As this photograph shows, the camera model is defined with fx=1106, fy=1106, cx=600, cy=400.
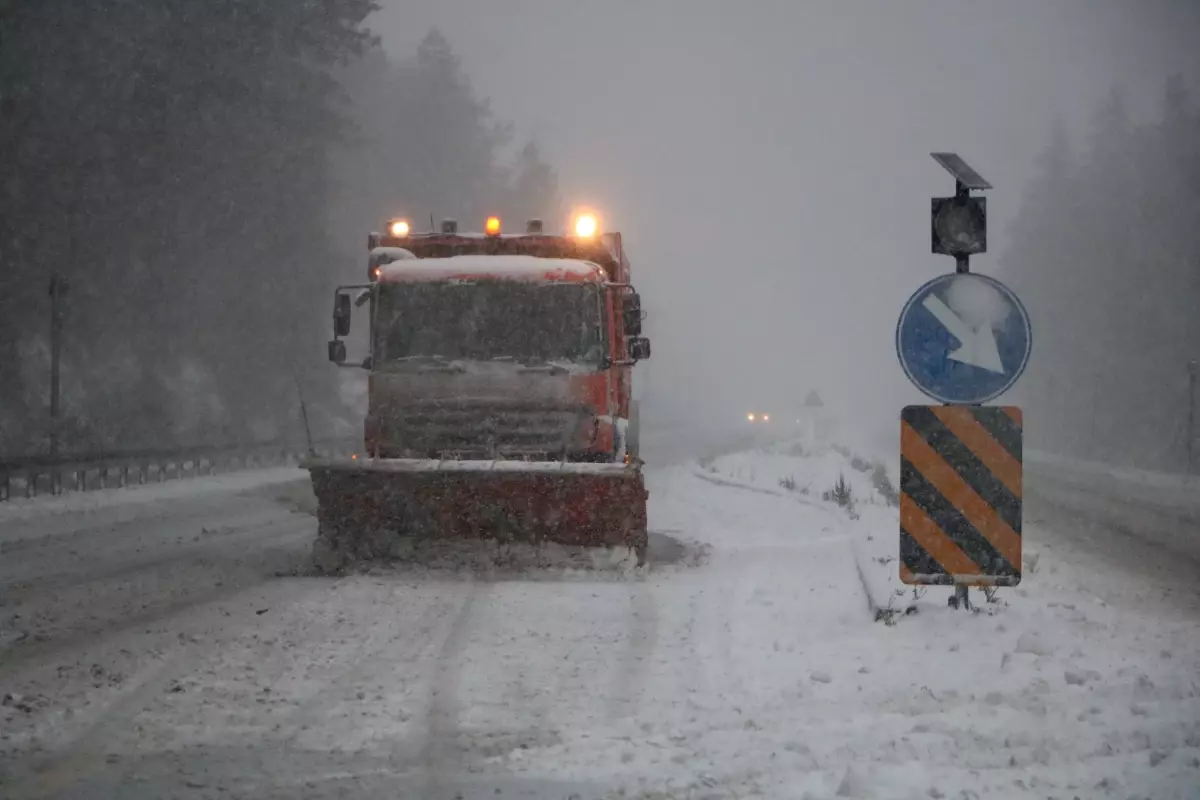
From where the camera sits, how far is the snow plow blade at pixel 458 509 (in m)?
9.70

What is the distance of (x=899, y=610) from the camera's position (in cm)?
694

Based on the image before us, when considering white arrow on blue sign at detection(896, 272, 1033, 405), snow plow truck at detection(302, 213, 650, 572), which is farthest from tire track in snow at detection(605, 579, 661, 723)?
white arrow on blue sign at detection(896, 272, 1033, 405)

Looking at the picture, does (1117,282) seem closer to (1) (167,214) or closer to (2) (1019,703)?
(1) (167,214)

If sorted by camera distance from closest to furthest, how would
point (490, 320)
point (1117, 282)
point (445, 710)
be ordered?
point (445, 710) < point (490, 320) < point (1117, 282)

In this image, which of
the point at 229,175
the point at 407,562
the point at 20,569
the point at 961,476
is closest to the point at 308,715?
the point at 961,476

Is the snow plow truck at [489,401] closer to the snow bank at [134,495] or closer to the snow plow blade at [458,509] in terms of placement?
the snow plow blade at [458,509]

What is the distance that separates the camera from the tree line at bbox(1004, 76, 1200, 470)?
43.4 metres

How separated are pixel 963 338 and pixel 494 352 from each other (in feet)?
17.5

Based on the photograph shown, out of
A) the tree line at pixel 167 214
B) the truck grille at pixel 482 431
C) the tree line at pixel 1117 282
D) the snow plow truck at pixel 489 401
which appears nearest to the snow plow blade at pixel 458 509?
the snow plow truck at pixel 489 401

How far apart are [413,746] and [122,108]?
24.4 meters

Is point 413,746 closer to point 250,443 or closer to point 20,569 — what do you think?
point 20,569

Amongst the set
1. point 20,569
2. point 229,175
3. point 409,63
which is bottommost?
point 20,569

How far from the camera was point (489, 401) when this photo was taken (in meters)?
10.5

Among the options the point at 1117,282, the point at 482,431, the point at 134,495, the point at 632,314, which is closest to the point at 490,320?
the point at 482,431
